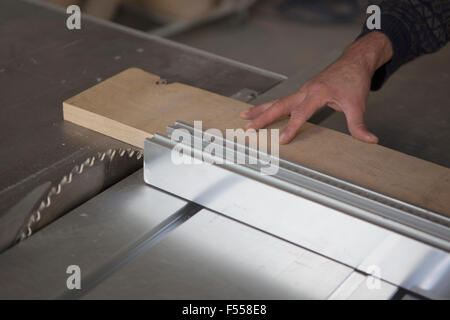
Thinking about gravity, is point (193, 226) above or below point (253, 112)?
below

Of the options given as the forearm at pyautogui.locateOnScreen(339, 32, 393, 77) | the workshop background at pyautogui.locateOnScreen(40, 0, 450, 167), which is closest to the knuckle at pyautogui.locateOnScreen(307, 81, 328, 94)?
the forearm at pyautogui.locateOnScreen(339, 32, 393, 77)

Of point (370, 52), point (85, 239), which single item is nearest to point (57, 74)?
point (85, 239)

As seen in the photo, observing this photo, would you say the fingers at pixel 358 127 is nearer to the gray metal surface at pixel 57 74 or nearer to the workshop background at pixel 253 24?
the gray metal surface at pixel 57 74

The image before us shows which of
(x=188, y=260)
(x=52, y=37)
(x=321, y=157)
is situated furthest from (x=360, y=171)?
(x=52, y=37)

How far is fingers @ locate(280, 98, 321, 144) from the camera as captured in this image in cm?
115

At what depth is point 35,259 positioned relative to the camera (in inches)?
37.4

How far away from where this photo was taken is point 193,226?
40.8 inches

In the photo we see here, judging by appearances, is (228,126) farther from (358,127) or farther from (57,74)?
(57,74)

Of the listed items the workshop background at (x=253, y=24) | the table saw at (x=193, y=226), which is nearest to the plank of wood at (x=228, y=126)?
the table saw at (x=193, y=226)

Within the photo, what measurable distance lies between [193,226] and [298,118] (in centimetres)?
30

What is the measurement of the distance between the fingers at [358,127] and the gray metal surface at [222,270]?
28 cm

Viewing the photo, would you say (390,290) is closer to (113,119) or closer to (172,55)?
(113,119)

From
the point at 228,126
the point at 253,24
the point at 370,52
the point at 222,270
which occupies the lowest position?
the point at 253,24

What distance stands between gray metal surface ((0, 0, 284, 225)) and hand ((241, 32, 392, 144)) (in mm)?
245
